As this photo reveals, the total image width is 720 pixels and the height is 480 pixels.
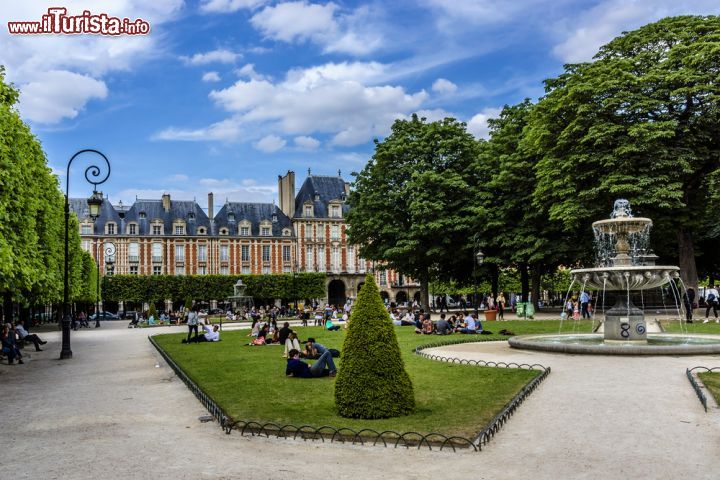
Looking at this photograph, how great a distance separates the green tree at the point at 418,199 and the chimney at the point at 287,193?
35540mm

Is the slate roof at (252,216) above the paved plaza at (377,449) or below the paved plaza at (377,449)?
above

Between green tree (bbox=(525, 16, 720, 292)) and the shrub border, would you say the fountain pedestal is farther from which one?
green tree (bbox=(525, 16, 720, 292))

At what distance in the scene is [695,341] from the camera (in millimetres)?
16984

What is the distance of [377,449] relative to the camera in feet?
24.3

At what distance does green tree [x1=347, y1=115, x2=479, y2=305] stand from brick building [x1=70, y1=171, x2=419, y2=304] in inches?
1098

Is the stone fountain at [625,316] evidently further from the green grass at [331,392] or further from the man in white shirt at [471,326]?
the man in white shirt at [471,326]

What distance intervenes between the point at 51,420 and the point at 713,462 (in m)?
8.84

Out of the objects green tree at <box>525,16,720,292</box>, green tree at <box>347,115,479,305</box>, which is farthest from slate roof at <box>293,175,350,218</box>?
green tree at <box>525,16,720,292</box>

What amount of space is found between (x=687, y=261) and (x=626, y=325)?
46.5 ft

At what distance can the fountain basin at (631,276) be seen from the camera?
16062 millimetres

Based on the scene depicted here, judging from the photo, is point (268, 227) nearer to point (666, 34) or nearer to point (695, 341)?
point (666, 34)

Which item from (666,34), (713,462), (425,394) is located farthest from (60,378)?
(666,34)

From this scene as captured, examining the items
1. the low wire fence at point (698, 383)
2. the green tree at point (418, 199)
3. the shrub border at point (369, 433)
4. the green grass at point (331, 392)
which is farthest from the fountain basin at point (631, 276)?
the green tree at point (418, 199)

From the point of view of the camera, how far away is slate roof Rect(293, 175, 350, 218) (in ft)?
247
